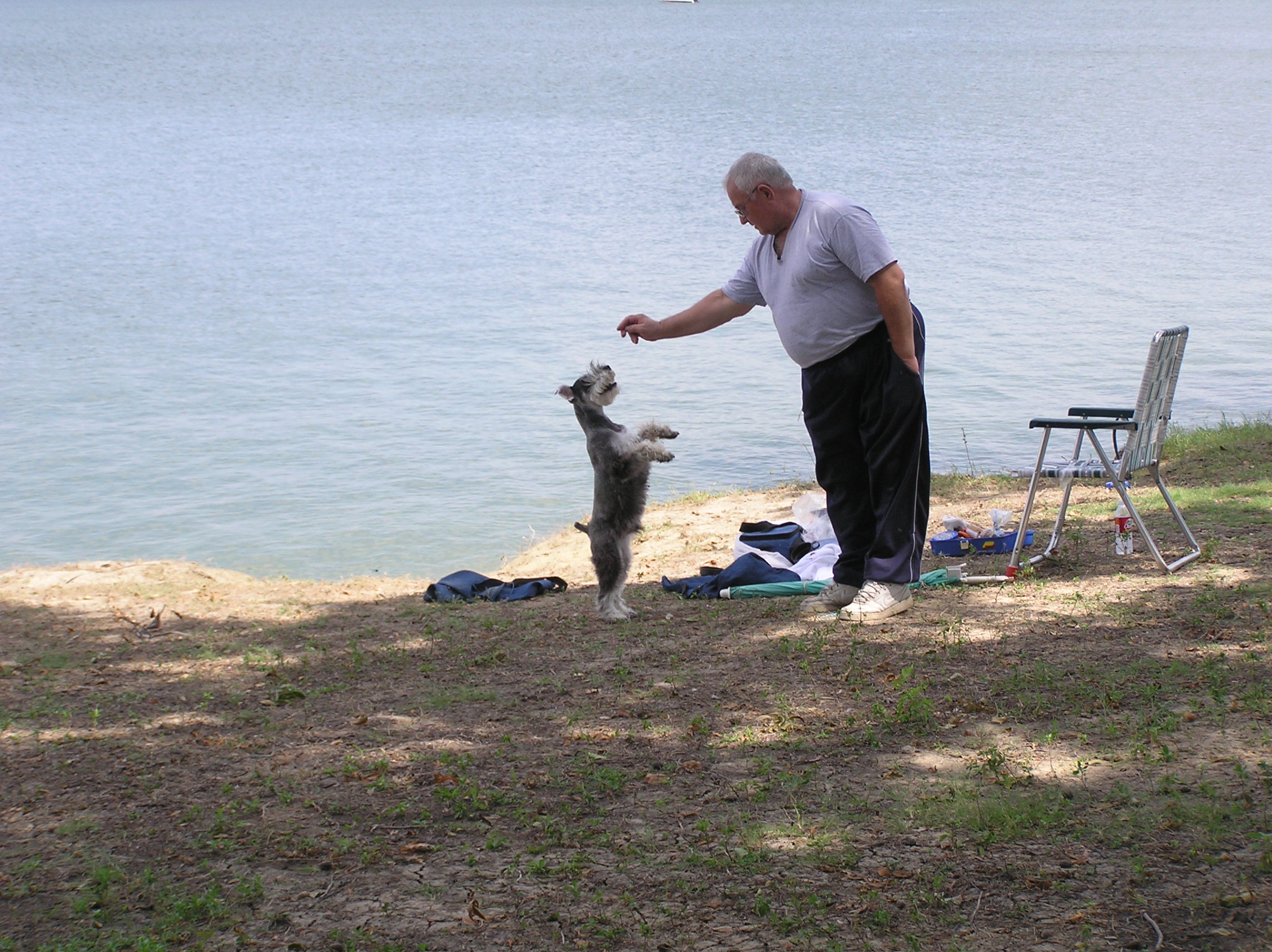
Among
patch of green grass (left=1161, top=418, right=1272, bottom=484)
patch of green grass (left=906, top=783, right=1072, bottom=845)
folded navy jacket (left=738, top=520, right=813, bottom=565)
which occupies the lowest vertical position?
patch of green grass (left=906, top=783, right=1072, bottom=845)

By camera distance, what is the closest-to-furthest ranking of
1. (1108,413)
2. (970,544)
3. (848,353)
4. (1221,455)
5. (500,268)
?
(848,353) < (1108,413) < (970,544) < (1221,455) < (500,268)

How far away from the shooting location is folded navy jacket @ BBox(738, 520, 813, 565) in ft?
26.3

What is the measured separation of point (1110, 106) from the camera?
50250mm

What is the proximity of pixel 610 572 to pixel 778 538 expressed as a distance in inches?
67.7

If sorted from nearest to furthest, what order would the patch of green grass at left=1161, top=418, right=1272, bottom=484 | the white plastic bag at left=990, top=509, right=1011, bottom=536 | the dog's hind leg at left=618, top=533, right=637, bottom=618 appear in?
the dog's hind leg at left=618, top=533, right=637, bottom=618
the white plastic bag at left=990, top=509, right=1011, bottom=536
the patch of green grass at left=1161, top=418, right=1272, bottom=484

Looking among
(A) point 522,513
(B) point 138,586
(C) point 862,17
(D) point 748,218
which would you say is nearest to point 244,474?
(A) point 522,513

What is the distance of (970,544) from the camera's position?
7883 millimetres

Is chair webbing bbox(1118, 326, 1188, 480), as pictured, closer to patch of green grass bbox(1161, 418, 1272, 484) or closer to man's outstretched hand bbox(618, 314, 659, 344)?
patch of green grass bbox(1161, 418, 1272, 484)

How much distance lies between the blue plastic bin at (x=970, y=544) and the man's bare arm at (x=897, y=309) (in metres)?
2.29

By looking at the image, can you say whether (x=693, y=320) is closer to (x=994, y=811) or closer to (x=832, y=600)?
(x=832, y=600)

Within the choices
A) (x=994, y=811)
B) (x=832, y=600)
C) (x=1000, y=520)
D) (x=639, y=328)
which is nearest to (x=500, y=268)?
(x=1000, y=520)

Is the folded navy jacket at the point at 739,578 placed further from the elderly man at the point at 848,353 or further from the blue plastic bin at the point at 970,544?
the blue plastic bin at the point at 970,544

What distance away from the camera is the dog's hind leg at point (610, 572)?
6891mm

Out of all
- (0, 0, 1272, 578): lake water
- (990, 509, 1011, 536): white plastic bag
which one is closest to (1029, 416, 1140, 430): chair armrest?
(990, 509, 1011, 536): white plastic bag
